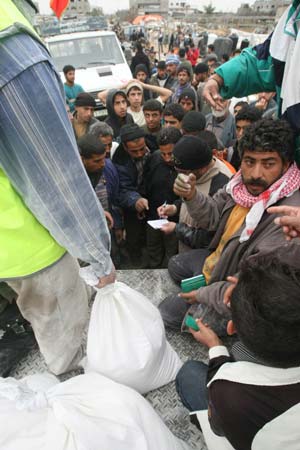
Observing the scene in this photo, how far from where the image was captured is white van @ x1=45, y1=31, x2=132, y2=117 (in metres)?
6.72

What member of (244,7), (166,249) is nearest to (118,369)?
(166,249)

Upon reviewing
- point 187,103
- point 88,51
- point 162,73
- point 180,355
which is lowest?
point 162,73

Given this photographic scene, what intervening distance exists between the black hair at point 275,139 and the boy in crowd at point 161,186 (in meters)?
1.04

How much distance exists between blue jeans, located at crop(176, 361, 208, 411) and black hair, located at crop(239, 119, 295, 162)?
984mm

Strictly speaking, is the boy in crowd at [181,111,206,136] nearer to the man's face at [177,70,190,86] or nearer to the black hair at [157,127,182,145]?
the black hair at [157,127,182,145]

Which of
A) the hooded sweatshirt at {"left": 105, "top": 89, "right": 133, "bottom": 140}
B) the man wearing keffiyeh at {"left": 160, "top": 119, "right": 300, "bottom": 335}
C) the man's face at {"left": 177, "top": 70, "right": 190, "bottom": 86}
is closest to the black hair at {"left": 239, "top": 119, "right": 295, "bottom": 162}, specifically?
the man wearing keffiyeh at {"left": 160, "top": 119, "right": 300, "bottom": 335}

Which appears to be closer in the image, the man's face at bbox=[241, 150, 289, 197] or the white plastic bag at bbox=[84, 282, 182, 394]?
the white plastic bag at bbox=[84, 282, 182, 394]

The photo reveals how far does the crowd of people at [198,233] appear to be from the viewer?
2.57 feet

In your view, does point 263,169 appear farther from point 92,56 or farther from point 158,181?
point 92,56

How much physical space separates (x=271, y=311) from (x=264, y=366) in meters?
0.18

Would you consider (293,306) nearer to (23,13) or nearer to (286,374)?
(286,374)

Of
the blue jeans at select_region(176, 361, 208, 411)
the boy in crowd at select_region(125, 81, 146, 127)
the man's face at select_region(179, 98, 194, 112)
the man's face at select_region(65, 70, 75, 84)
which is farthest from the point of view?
the man's face at select_region(65, 70, 75, 84)

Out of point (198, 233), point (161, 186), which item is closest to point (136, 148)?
point (161, 186)

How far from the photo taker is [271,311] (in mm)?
740
